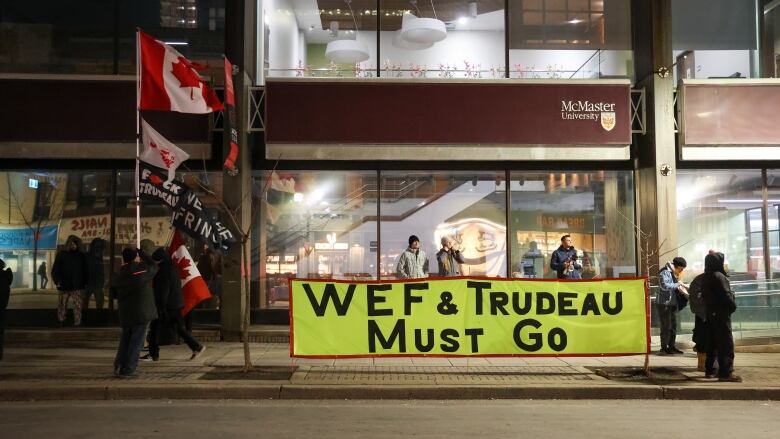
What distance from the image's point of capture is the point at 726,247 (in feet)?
46.0

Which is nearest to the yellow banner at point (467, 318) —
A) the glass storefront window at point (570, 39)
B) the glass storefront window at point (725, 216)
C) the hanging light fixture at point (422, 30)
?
the glass storefront window at point (725, 216)

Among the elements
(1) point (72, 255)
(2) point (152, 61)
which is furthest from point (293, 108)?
(1) point (72, 255)

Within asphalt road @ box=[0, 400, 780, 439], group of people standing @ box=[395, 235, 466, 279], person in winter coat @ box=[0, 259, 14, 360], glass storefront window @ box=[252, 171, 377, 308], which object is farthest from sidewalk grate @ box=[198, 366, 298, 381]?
glass storefront window @ box=[252, 171, 377, 308]

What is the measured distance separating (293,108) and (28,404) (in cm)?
689

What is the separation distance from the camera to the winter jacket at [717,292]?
8.98 meters

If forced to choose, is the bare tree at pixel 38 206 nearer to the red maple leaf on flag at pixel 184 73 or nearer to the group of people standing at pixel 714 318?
the red maple leaf on flag at pixel 184 73

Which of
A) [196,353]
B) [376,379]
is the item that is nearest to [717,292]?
[376,379]

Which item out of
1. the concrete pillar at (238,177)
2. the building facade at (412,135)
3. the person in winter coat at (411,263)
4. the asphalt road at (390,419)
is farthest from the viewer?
the building facade at (412,135)

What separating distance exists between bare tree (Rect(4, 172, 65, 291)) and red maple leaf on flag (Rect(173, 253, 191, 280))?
4.16 metres

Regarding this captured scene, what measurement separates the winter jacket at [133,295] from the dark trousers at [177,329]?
943 millimetres

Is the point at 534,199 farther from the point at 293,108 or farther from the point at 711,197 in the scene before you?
the point at 293,108

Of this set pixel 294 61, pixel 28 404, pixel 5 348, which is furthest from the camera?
pixel 294 61

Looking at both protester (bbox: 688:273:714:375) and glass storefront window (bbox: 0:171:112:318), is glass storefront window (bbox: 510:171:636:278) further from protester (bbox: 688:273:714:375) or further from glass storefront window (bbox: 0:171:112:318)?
glass storefront window (bbox: 0:171:112:318)

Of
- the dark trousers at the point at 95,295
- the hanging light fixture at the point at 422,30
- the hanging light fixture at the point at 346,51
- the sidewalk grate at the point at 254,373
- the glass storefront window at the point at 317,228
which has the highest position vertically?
the hanging light fixture at the point at 422,30
